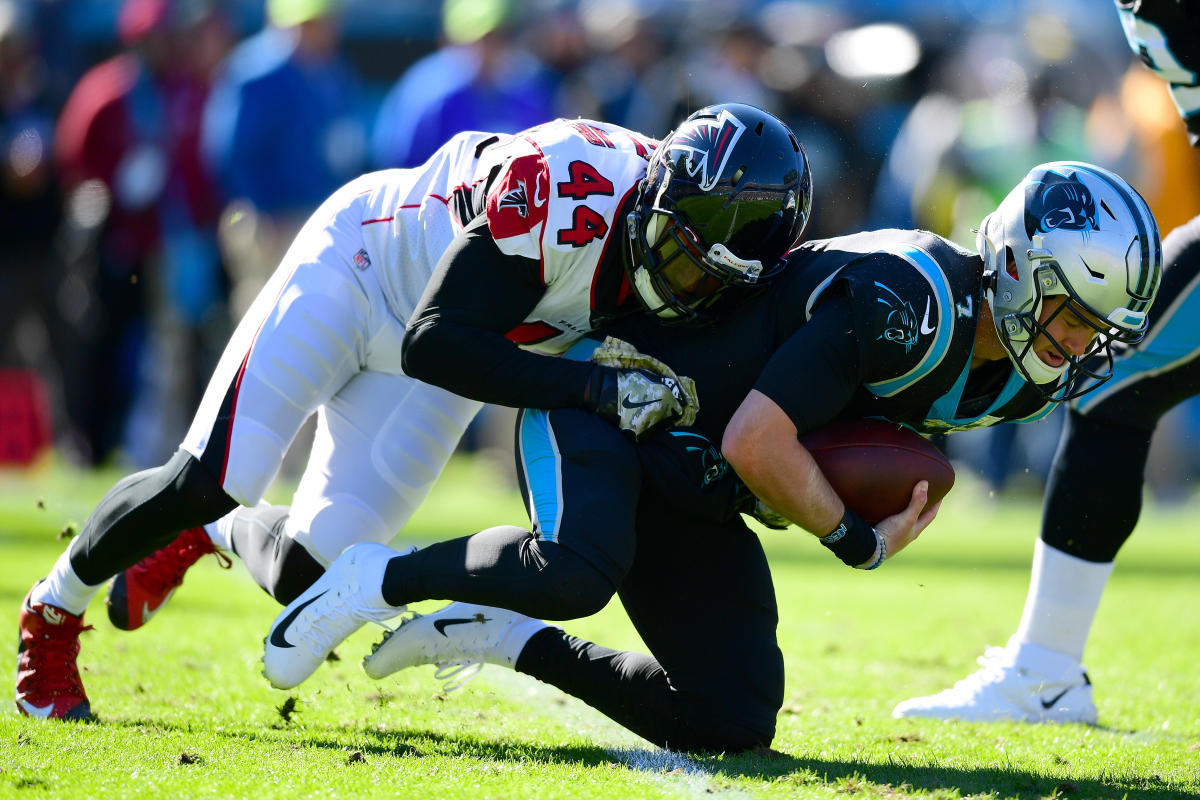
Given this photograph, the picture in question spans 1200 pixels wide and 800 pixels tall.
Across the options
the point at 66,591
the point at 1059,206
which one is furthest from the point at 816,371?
the point at 66,591

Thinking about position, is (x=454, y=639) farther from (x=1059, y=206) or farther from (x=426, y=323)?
(x=1059, y=206)

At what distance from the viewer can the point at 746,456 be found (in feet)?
10.4

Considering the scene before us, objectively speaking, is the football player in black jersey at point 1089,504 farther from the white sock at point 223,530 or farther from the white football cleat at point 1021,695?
the white sock at point 223,530

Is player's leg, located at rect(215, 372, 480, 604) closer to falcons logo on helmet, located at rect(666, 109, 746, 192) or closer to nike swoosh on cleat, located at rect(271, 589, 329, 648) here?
nike swoosh on cleat, located at rect(271, 589, 329, 648)

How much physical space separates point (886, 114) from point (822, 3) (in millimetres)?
1447

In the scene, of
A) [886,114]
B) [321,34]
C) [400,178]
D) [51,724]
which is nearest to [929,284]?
[400,178]

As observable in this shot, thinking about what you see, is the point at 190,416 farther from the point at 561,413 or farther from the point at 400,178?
the point at 561,413

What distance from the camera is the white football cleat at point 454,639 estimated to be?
12.1ft

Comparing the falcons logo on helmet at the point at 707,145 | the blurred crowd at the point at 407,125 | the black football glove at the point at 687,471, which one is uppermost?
the falcons logo on helmet at the point at 707,145

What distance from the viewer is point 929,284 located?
10.7ft

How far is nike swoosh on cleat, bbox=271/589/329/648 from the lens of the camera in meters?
3.46

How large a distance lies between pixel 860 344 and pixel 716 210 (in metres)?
0.47

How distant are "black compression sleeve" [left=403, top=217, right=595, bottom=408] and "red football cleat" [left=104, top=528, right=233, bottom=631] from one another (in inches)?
44.3


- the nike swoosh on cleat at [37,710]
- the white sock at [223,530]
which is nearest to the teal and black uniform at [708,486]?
the white sock at [223,530]
